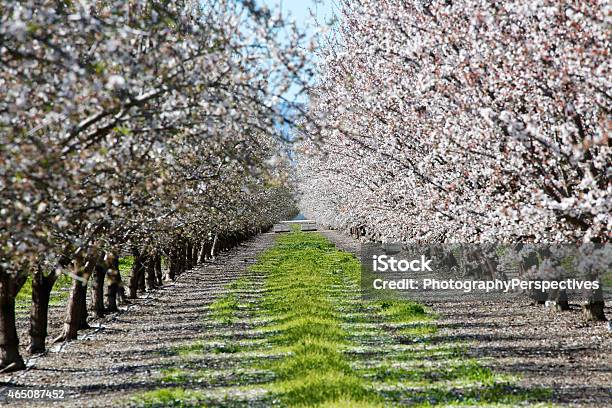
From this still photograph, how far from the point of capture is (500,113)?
14.1m

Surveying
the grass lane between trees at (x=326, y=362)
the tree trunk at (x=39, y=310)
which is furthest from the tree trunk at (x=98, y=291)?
the tree trunk at (x=39, y=310)

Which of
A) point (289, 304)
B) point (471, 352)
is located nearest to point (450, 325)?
point (471, 352)

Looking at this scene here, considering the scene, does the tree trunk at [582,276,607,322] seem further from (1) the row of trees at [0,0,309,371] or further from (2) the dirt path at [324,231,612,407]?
(1) the row of trees at [0,0,309,371]

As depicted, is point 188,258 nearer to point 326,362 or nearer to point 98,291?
point 98,291

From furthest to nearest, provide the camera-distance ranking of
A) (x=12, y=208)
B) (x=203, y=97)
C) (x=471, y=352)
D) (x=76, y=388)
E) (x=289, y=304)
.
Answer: (x=289, y=304)
(x=471, y=352)
(x=76, y=388)
(x=203, y=97)
(x=12, y=208)

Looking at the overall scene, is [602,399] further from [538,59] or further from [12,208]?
[12,208]

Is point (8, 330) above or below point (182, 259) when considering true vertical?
below

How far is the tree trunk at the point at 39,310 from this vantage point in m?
20.6

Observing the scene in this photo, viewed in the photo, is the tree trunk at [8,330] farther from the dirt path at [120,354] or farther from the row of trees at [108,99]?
the row of trees at [108,99]

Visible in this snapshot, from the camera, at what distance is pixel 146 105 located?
1045 centimetres

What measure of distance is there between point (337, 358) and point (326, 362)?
53 centimetres

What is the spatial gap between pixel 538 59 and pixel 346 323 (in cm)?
1126

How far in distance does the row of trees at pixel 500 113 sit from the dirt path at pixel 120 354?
232 inches

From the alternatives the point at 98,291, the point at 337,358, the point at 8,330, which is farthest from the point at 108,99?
the point at 98,291
